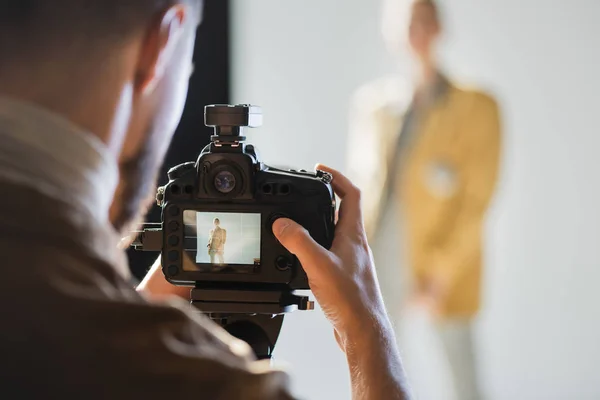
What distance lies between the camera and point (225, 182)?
43.0 inches

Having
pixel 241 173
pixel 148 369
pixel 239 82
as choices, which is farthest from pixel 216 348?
pixel 239 82

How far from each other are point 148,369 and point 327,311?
1.56ft

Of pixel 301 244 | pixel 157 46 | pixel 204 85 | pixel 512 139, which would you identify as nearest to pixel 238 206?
pixel 301 244

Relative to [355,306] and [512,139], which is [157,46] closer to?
[355,306]

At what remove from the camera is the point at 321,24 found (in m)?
3.24

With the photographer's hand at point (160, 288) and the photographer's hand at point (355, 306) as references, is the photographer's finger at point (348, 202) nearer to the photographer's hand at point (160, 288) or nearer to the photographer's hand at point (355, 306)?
the photographer's hand at point (355, 306)

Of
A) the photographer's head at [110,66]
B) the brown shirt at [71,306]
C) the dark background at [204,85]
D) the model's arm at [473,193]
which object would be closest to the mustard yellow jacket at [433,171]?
the model's arm at [473,193]

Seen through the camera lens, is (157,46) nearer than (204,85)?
Yes

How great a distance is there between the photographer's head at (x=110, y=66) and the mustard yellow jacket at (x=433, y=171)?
259 cm

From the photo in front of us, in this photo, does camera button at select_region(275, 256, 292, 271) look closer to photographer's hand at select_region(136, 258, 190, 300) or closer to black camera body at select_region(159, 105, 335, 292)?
black camera body at select_region(159, 105, 335, 292)

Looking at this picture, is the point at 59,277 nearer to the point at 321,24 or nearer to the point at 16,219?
the point at 16,219

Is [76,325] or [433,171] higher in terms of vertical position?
[76,325]

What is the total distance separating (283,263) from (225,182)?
0.12 metres

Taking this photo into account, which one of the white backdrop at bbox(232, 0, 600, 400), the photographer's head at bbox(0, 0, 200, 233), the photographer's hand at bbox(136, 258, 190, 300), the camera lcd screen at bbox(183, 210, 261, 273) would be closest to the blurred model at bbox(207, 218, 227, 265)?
the camera lcd screen at bbox(183, 210, 261, 273)
